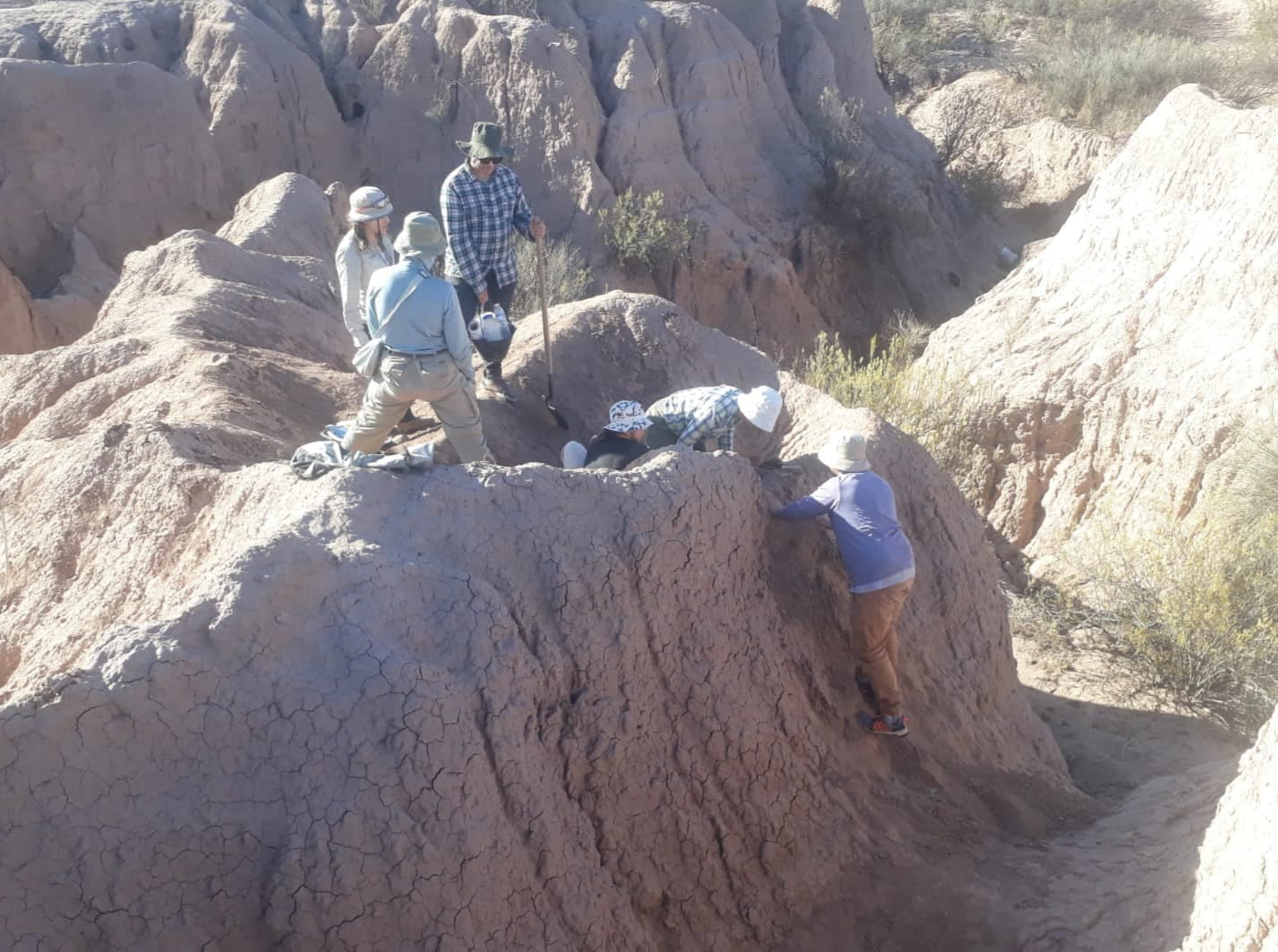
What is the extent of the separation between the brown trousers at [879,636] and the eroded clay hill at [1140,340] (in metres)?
4.43

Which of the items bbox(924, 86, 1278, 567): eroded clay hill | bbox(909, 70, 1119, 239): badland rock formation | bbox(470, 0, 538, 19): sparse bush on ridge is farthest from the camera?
bbox(909, 70, 1119, 239): badland rock formation

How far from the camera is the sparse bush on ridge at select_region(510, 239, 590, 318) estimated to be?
12164mm

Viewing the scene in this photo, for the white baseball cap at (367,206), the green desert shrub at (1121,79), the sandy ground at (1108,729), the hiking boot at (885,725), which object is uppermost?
the green desert shrub at (1121,79)

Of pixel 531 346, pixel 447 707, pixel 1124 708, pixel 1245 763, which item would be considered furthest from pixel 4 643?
pixel 1124 708

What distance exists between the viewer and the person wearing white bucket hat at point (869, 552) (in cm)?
480

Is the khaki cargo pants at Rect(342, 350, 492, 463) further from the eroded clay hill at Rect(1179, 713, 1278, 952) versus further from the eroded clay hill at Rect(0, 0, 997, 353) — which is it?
the eroded clay hill at Rect(0, 0, 997, 353)

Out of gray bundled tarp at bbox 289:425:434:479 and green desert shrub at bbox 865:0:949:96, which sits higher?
green desert shrub at bbox 865:0:949:96

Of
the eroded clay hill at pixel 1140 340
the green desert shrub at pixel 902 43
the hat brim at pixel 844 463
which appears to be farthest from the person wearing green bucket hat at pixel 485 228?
the green desert shrub at pixel 902 43

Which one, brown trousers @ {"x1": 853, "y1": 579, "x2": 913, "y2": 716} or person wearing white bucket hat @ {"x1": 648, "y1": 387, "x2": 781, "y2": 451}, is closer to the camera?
brown trousers @ {"x1": 853, "y1": 579, "x2": 913, "y2": 716}

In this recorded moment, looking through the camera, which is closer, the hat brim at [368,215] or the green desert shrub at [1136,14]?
the hat brim at [368,215]

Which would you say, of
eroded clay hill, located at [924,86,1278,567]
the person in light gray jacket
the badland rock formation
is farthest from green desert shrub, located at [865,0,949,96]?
the person in light gray jacket

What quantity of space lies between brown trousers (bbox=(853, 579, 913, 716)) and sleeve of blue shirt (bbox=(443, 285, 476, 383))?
2118mm

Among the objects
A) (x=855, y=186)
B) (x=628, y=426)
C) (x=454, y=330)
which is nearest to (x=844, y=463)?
(x=628, y=426)

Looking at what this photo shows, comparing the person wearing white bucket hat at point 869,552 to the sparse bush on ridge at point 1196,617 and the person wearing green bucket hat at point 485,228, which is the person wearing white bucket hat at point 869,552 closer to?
the person wearing green bucket hat at point 485,228
